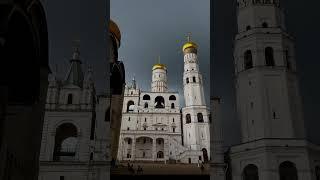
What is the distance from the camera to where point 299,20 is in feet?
27.3

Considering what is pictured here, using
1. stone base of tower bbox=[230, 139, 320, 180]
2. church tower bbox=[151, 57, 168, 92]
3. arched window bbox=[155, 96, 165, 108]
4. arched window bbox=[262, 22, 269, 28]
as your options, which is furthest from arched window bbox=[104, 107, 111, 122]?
church tower bbox=[151, 57, 168, 92]

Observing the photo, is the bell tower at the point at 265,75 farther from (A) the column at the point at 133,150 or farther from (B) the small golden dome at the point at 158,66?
(B) the small golden dome at the point at 158,66

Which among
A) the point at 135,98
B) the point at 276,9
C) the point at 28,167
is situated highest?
the point at 135,98

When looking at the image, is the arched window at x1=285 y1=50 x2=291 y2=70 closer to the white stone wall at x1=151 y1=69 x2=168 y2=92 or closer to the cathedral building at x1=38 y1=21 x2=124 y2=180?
the cathedral building at x1=38 y1=21 x2=124 y2=180

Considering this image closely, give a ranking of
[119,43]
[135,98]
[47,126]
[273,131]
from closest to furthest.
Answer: [47,126] < [119,43] < [273,131] < [135,98]

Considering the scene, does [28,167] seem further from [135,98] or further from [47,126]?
[135,98]

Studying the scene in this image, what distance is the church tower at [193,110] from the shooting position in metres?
28.9

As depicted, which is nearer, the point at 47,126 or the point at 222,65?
the point at 47,126

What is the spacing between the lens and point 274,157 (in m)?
8.77

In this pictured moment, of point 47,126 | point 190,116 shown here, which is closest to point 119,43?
point 47,126

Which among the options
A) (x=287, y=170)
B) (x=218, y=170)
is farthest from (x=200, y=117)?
(x=218, y=170)

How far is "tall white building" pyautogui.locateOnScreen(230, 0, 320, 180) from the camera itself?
345 inches

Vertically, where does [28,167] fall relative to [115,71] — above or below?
below

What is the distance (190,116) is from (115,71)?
2306cm
